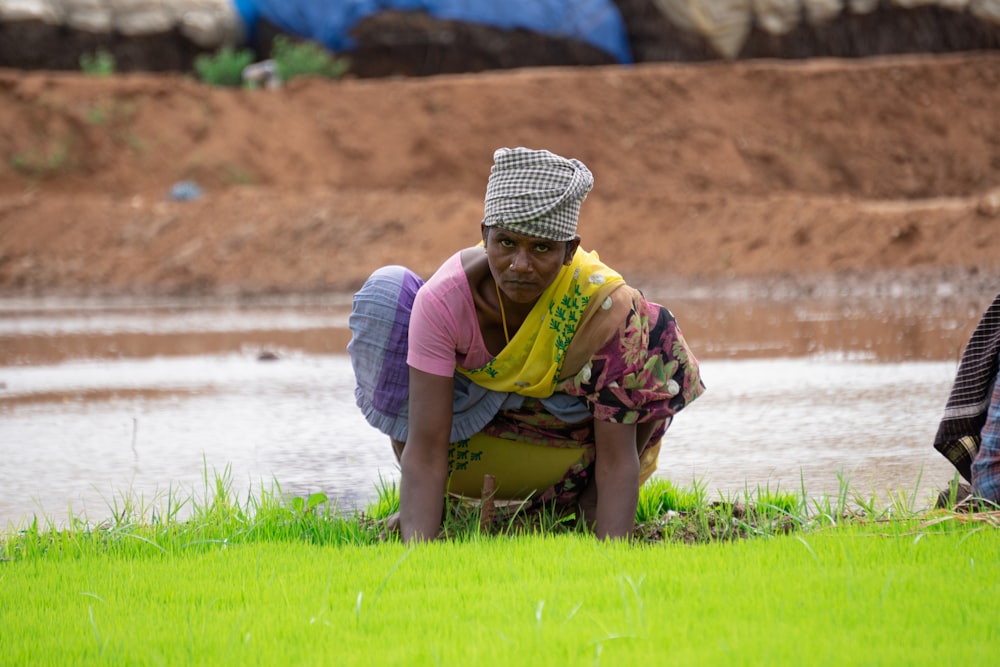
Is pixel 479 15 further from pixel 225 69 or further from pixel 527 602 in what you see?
pixel 527 602

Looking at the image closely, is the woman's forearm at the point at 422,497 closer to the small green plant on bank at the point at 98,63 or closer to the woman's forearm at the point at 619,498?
the woman's forearm at the point at 619,498

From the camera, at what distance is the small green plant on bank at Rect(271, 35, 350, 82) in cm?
2386

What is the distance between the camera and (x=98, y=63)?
84.0 feet

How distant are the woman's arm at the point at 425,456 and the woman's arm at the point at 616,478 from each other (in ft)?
1.58

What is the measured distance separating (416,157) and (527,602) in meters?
18.5

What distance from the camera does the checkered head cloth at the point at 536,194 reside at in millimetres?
3361

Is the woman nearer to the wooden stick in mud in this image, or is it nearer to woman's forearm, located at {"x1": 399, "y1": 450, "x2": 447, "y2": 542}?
woman's forearm, located at {"x1": 399, "y1": 450, "x2": 447, "y2": 542}

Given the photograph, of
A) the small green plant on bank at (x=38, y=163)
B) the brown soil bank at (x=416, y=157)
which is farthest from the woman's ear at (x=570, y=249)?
the small green plant on bank at (x=38, y=163)

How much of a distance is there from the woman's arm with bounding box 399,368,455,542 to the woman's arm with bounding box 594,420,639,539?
0.48 meters

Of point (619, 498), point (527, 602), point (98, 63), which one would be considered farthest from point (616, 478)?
point (98, 63)

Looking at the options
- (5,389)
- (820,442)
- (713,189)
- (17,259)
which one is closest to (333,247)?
(17,259)

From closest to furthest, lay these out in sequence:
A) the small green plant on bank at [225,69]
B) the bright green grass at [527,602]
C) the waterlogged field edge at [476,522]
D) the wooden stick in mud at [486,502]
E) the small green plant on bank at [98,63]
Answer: the bright green grass at [527,602] → the waterlogged field edge at [476,522] → the wooden stick in mud at [486,502] → the small green plant on bank at [98,63] → the small green plant on bank at [225,69]

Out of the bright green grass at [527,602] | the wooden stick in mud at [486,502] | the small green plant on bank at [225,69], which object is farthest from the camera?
the small green plant on bank at [225,69]

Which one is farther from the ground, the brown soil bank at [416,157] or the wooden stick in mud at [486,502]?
the brown soil bank at [416,157]
